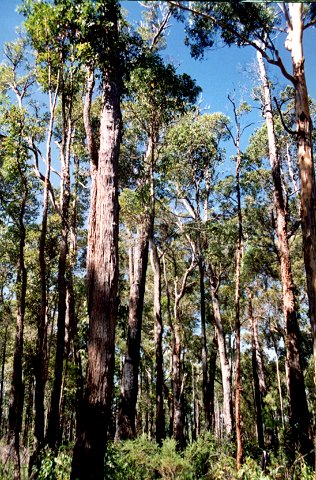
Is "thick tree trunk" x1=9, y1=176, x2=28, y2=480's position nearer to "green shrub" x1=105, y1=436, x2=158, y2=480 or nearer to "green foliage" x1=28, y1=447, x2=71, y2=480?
"green foliage" x1=28, y1=447, x2=71, y2=480

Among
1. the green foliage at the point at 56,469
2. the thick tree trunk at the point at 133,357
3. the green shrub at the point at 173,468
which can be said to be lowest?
the green shrub at the point at 173,468

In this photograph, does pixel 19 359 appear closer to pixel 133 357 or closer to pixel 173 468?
pixel 133 357

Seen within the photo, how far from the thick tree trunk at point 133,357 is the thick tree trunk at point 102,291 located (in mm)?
5854

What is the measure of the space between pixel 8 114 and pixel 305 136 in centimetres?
875

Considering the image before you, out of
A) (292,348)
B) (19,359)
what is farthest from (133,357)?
(292,348)

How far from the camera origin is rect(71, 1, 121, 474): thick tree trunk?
4.89 metres

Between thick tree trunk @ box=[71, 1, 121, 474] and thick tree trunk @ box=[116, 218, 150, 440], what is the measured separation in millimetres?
5854

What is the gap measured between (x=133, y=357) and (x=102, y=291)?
610cm

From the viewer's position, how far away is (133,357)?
1108 cm

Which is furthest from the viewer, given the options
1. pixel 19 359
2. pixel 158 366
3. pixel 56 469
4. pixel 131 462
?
pixel 158 366

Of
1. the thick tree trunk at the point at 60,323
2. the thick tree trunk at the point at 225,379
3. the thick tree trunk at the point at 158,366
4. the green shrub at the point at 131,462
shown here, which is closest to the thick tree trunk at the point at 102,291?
the green shrub at the point at 131,462

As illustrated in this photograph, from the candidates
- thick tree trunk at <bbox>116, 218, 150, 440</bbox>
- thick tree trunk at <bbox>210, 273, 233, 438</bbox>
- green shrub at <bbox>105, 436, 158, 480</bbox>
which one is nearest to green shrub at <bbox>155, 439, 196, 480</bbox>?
green shrub at <bbox>105, 436, 158, 480</bbox>

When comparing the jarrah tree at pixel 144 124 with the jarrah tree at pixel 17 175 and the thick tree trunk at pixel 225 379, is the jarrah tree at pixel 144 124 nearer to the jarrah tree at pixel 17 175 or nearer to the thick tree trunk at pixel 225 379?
the jarrah tree at pixel 17 175

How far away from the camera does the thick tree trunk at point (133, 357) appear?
34.5ft
